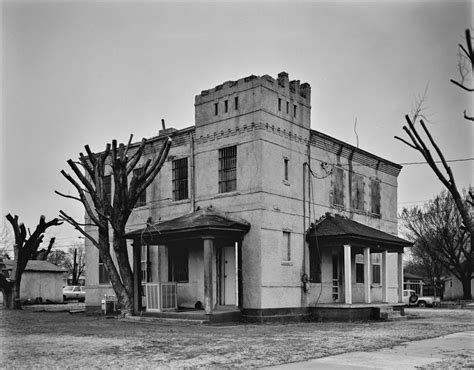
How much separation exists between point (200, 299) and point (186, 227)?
3.80 m

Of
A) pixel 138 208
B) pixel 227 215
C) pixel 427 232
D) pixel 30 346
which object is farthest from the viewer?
pixel 427 232

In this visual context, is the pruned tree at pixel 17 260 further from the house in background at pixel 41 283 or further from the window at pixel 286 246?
the window at pixel 286 246

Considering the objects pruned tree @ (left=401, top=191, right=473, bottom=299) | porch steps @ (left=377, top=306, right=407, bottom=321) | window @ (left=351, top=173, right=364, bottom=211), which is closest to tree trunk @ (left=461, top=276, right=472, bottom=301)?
pruned tree @ (left=401, top=191, right=473, bottom=299)

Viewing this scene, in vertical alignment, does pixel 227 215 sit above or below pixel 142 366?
above

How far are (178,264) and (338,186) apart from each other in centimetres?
791

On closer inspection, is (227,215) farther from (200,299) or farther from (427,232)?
(427,232)

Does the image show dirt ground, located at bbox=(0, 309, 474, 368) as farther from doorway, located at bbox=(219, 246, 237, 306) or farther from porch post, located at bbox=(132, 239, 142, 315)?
doorway, located at bbox=(219, 246, 237, 306)

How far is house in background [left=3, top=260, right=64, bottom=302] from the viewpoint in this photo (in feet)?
138

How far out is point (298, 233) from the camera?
2431 cm

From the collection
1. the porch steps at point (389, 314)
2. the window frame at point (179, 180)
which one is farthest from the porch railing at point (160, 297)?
the porch steps at point (389, 314)

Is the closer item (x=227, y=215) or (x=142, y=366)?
(x=142, y=366)

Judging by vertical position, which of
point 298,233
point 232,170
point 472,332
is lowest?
point 472,332

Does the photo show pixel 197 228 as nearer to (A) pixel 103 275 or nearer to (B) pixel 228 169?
(B) pixel 228 169

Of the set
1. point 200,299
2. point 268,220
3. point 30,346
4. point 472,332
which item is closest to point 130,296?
point 200,299
